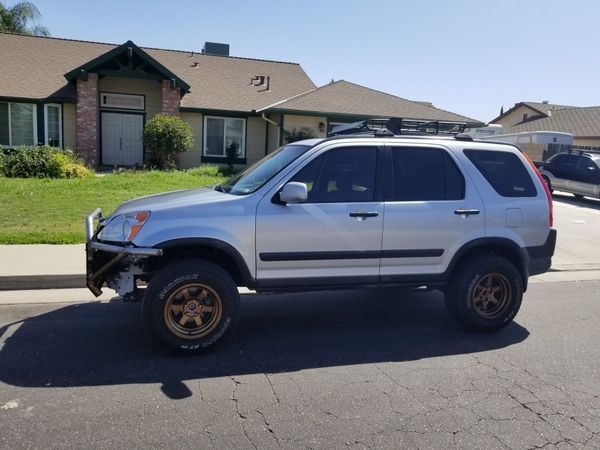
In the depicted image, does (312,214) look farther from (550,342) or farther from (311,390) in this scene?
(550,342)

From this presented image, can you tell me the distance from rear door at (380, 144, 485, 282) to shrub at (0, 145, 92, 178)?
13.2m

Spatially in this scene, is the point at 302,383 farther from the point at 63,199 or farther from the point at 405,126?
the point at 63,199

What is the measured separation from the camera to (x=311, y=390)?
4023 mm

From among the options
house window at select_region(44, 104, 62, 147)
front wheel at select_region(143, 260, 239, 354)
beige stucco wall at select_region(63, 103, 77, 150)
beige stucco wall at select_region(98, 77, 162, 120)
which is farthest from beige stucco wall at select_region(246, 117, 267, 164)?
front wheel at select_region(143, 260, 239, 354)

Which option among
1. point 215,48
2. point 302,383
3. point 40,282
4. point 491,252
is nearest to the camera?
point 302,383

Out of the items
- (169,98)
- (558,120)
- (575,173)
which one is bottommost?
(575,173)

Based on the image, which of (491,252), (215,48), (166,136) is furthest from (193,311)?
(215,48)

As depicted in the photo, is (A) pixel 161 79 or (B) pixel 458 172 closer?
(B) pixel 458 172

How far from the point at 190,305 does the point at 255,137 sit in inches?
700

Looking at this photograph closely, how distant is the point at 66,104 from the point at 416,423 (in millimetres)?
19200

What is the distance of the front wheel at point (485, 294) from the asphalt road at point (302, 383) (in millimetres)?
184

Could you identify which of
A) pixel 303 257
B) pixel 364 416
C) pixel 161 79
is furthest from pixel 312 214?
pixel 161 79

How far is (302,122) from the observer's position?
20875 mm

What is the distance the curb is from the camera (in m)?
6.53
